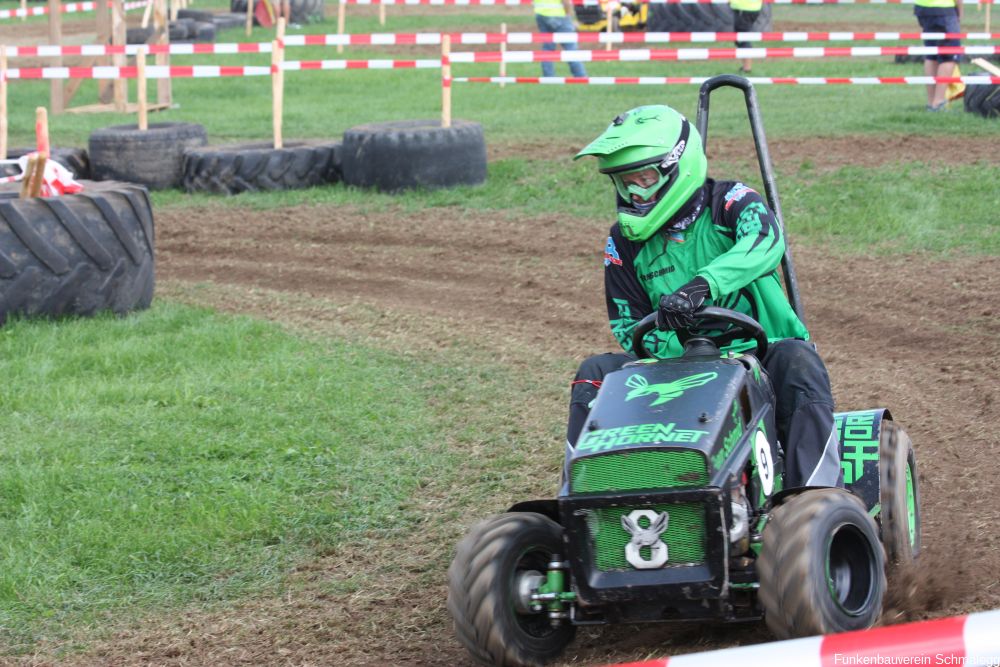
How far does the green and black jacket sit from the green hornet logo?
0.60 meters

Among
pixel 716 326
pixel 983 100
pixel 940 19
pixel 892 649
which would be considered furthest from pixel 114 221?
pixel 940 19

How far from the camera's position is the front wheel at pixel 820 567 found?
3.62m

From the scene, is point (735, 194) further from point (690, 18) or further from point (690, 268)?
point (690, 18)

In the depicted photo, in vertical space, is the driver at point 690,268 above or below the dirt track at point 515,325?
above

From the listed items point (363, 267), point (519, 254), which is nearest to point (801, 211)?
point (519, 254)

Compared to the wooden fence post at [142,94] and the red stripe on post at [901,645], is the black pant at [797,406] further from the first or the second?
the wooden fence post at [142,94]

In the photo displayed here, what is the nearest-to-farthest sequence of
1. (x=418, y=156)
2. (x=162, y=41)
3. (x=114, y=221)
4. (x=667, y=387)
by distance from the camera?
1. (x=667, y=387)
2. (x=114, y=221)
3. (x=418, y=156)
4. (x=162, y=41)

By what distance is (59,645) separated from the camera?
4582mm

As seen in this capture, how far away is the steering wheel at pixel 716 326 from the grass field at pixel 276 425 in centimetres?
120

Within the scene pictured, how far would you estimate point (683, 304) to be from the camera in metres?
4.43

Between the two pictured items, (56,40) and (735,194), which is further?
(56,40)

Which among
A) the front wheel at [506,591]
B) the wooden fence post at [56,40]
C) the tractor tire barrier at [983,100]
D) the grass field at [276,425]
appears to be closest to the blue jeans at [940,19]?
the tractor tire barrier at [983,100]

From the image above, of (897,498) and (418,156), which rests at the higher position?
(418,156)

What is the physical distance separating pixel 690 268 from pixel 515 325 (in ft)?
12.8
